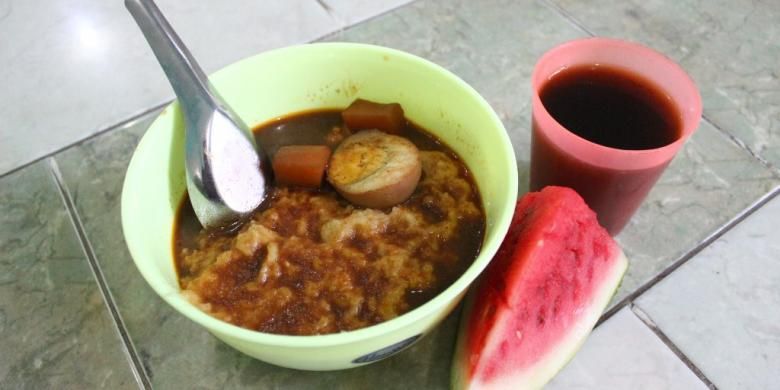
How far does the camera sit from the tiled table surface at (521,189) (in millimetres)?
946

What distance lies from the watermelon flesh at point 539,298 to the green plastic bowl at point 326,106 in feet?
0.25

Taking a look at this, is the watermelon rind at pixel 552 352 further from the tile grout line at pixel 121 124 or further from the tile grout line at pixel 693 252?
the tile grout line at pixel 121 124

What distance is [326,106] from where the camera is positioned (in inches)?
42.0

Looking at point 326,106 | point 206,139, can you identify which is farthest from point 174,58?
point 326,106

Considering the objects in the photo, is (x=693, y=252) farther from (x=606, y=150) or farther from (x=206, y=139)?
(x=206, y=139)

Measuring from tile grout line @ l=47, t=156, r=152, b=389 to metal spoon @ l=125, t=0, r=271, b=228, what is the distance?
25 centimetres

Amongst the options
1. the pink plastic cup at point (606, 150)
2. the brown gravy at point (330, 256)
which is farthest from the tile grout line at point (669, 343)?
the brown gravy at point (330, 256)

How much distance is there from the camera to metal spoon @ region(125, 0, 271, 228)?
0.87 m

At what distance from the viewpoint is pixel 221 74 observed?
3.14ft

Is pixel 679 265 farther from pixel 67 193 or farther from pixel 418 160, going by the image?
pixel 67 193

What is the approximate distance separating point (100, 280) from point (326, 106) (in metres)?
0.50

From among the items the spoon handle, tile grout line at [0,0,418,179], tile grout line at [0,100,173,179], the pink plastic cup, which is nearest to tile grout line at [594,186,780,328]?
the pink plastic cup

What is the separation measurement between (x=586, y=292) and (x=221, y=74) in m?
0.65

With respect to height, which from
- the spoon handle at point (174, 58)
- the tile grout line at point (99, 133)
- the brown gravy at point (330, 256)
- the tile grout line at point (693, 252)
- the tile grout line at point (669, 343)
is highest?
the spoon handle at point (174, 58)
